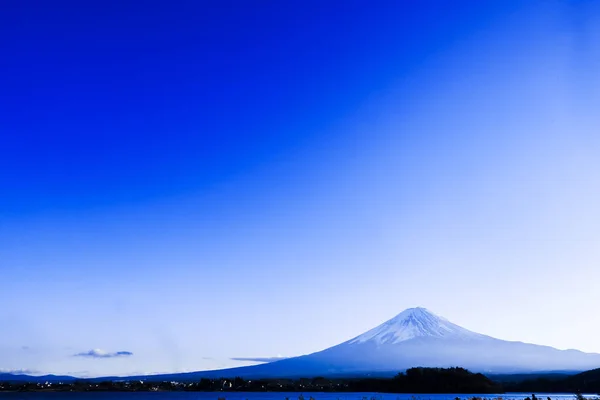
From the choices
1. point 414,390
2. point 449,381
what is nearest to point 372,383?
point 414,390

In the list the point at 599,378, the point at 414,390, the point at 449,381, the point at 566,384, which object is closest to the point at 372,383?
the point at 414,390

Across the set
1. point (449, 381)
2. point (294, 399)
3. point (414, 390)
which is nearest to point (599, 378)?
point (449, 381)

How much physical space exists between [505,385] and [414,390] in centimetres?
2857

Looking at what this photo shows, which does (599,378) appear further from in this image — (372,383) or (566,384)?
(372,383)

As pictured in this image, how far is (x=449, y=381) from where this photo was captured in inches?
5103

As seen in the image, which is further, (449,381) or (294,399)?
(294,399)

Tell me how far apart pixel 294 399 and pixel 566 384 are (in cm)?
6451

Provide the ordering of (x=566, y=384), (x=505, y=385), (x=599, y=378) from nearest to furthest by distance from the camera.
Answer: (x=599, y=378) → (x=566, y=384) → (x=505, y=385)

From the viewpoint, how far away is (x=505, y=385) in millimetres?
148375

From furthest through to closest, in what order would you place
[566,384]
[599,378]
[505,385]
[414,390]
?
[505,385]
[414,390]
[566,384]
[599,378]

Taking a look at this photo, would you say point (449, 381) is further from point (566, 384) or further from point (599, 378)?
point (599, 378)

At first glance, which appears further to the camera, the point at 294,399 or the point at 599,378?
the point at 294,399

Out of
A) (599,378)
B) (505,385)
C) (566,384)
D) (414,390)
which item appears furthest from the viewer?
(505,385)

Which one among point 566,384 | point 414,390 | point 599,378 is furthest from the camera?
point 414,390
